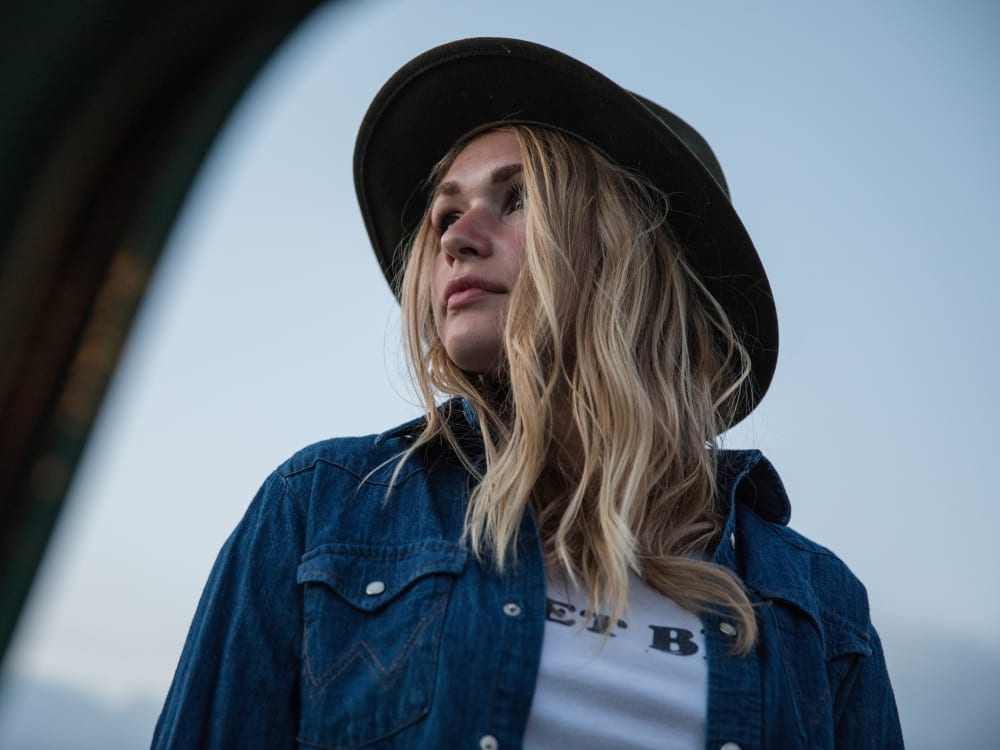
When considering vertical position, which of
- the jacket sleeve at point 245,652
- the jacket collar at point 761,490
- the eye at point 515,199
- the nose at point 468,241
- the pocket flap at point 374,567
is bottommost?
the jacket sleeve at point 245,652

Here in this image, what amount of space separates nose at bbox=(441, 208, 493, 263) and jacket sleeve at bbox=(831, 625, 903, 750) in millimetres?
1301

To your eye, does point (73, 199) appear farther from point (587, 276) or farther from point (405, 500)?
point (587, 276)

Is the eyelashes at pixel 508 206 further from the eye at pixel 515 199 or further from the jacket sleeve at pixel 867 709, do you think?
the jacket sleeve at pixel 867 709

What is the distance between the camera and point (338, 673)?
5.23 feet

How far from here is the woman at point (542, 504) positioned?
158cm

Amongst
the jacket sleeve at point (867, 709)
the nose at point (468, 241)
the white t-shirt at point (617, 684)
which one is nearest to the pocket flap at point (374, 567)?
the white t-shirt at point (617, 684)

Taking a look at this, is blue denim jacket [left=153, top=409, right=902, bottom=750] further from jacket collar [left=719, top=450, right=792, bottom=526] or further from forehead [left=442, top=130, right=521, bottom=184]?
forehead [left=442, top=130, right=521, bottom=184]

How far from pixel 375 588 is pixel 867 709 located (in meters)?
1.13

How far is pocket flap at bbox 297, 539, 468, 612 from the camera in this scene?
1.70 metres

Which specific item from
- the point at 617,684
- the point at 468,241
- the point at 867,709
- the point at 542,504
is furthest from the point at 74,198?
the point at 867,709

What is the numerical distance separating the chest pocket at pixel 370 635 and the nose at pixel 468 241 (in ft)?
2.64

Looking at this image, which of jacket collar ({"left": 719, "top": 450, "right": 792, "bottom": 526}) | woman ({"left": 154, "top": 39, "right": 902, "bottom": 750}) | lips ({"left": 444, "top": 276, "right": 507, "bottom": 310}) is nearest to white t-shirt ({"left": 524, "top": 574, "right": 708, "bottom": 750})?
woman ({"left": 154, "top": 39, "right": 902, "bottom": 750})

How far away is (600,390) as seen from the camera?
83.0 inches

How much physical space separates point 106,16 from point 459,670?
1.26 metres
